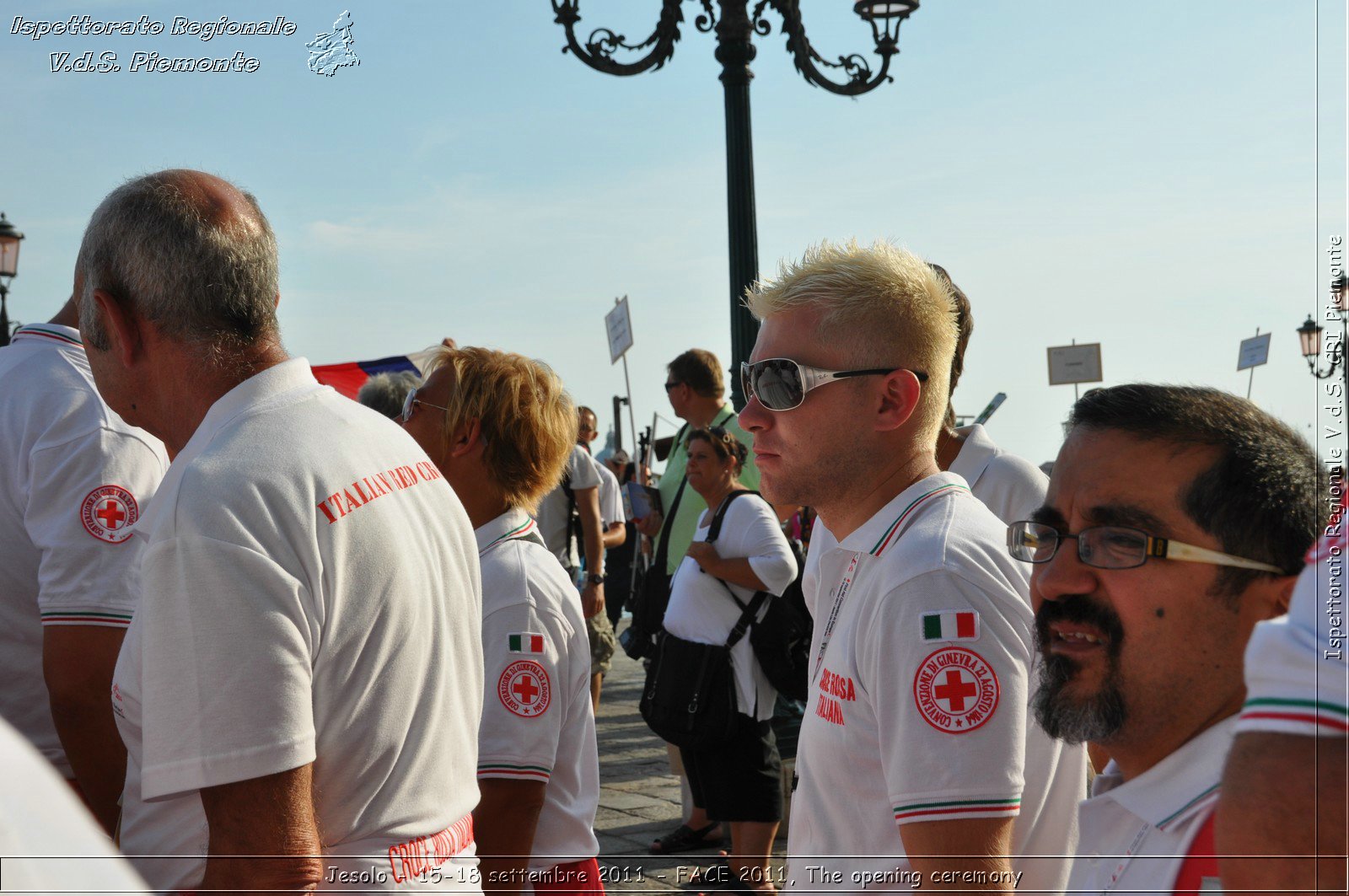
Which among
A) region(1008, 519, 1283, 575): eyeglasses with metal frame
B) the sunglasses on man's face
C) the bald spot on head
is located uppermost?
the bald spot on head

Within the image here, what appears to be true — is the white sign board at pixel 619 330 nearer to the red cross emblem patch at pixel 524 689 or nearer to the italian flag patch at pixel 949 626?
the red cross emblem patch at pixel 524 689

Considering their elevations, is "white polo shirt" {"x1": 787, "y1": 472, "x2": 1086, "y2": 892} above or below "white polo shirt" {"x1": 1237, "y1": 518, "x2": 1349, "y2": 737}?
below

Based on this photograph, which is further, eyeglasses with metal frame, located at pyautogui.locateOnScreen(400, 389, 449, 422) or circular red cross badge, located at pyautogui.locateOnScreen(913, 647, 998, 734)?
eyeglasses with metal frame, located at pyautogui.locateOnScreen(400, 389, 449, 422)

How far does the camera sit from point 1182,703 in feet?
5.53

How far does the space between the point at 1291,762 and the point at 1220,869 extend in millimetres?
141

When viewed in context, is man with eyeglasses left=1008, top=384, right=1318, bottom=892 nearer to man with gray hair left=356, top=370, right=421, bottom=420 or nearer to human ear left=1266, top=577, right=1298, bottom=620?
human ear left=1266, top=577, right=1298, bottom=620

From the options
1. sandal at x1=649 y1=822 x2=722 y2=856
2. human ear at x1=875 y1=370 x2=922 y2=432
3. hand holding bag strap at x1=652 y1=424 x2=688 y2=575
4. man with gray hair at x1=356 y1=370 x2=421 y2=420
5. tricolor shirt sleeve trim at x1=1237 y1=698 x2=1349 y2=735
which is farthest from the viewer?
hand holding bag strap at x1=652 y1=424 x2=688 y2=575

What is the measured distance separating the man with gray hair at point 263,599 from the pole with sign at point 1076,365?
31.3 ft

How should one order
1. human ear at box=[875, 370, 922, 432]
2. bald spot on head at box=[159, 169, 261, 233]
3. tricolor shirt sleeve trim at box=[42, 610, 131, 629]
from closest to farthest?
1. bald spot on head at box=[159, 169, 261, 233]
2. human ear at box=[875, 370, 922, 432]
3. tricolor shirt sleeve trim at box=[42, 610, 131, 629]

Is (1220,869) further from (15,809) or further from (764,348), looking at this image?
(764,348)

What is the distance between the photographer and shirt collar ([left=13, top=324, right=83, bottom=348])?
295cm

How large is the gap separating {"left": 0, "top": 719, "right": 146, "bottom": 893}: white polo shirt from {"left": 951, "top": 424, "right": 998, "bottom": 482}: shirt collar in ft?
11.1

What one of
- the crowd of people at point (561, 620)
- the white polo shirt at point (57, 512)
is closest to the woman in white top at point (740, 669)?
the crowd of people at point (561, 620)

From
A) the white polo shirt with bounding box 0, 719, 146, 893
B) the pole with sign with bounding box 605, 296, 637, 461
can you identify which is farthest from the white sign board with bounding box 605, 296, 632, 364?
the white polo shirt with bounding box 0, 719, 146, 893
